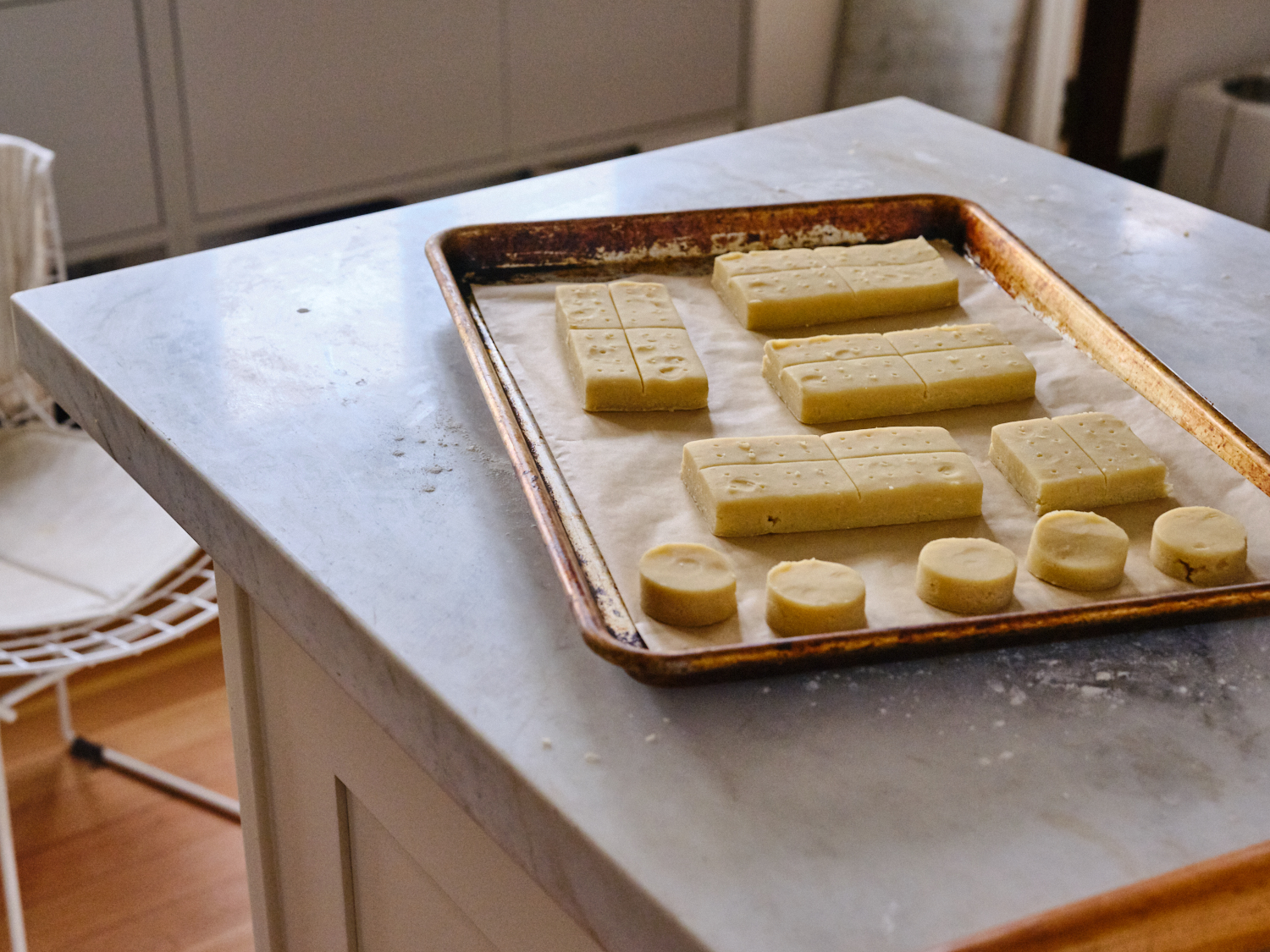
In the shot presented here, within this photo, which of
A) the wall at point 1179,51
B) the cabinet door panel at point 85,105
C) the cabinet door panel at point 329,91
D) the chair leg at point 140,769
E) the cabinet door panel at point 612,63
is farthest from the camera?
the wall at point 1179,51

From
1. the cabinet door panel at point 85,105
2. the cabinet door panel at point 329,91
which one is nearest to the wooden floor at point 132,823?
the cabinet door panel at point 85,105

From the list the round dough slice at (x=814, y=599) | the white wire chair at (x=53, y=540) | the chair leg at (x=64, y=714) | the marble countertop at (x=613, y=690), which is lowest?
the chair leg at (x=64, y=714)

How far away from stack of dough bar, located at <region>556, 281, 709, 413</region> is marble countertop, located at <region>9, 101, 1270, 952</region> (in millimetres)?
94

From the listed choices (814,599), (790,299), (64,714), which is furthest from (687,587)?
(64,714)

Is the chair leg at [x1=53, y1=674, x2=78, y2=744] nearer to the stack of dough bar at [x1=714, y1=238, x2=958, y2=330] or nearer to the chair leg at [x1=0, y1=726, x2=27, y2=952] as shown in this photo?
the chair leg at [x1=0, y1=726, x2=27, y2=952]

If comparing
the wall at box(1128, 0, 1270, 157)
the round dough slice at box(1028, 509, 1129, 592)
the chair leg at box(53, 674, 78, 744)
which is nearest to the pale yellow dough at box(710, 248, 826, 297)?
the round dough slice at box(1028, 509, 1129, 592)

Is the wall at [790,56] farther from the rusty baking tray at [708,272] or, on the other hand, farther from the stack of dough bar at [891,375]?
the stack of dough bar at [891,375]

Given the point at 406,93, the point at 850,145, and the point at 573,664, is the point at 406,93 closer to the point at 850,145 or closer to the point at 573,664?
the point at 850,145

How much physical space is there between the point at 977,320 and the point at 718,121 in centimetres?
259

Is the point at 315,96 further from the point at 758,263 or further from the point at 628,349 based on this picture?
the point at 628,349

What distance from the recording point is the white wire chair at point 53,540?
5.18ft

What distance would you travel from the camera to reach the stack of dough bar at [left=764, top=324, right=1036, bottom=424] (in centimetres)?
100

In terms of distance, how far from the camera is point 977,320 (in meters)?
1.15

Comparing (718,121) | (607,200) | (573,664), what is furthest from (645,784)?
(718,121)
